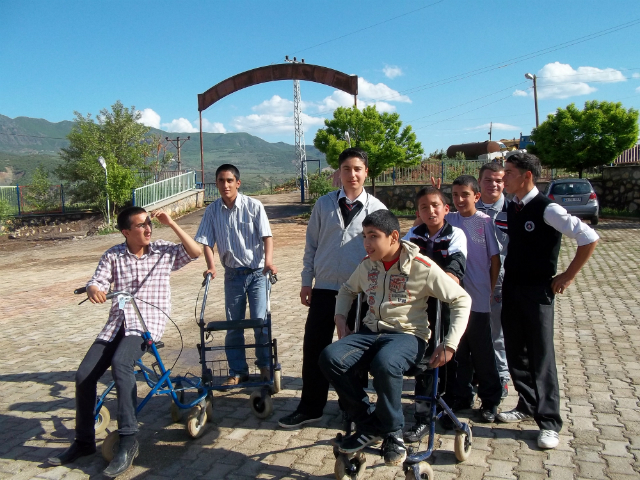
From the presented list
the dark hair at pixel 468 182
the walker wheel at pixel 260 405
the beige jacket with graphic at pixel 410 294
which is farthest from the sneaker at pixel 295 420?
the dark hair at pixel 468 182

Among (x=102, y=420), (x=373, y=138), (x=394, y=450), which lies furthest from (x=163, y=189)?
(x=394, y=450)

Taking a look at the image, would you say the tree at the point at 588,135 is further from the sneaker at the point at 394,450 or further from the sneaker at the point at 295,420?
the sneaker at the point at 394,450

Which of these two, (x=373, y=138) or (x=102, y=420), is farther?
(x=373, y=138)

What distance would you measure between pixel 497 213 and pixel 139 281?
9.32ft

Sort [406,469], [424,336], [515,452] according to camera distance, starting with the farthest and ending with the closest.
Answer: [515,452], [424,336], [406,469]

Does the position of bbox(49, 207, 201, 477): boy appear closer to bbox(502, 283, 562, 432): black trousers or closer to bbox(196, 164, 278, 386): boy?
bbox(196, 164, 278, 386): boy

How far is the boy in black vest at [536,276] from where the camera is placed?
3.68 m

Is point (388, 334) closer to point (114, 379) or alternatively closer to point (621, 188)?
point (114, 379)

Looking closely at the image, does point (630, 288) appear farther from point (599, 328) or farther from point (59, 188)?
point (59, 188)

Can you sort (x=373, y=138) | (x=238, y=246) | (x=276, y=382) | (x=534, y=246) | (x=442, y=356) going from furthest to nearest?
(x=373, y=138)
(x=238, y=246)
(x=276, y=382)
(x=534, y=246)
(x=442, y=356)

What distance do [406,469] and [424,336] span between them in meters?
0.78

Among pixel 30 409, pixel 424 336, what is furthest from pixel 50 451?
pixel 424 336

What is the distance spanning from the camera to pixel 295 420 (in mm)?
4043

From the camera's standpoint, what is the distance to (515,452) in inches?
142
